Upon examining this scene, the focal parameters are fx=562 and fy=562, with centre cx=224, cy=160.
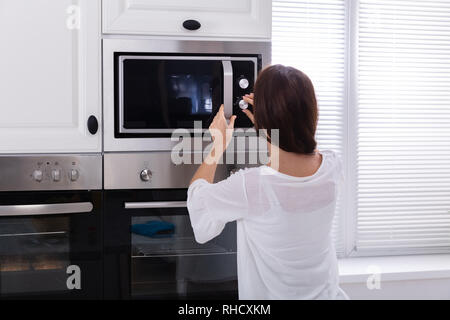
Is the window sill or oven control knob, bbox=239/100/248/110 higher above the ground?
oven control knob, bbox=239/100/248/110

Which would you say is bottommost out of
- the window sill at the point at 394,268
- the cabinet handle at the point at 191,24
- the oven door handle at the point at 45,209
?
the window sill at the point at 394,268

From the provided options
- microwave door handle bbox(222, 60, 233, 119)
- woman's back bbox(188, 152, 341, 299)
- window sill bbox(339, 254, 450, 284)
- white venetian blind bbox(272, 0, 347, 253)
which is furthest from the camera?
white venetian blind bbox(272, 0, 347, 253)

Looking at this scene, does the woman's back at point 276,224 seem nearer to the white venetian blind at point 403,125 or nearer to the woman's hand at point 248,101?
the woman's hand at point 248,101

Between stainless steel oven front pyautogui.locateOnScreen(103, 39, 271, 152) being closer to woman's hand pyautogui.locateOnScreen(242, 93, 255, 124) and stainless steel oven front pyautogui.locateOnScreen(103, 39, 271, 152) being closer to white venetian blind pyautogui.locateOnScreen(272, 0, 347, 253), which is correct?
woman's hand pyautogui.locateOnScreen(242, 93, 255, 124)

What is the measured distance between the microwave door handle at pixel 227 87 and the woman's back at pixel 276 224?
361mm

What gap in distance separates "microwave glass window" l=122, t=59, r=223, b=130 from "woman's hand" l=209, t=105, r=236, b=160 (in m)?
0.05

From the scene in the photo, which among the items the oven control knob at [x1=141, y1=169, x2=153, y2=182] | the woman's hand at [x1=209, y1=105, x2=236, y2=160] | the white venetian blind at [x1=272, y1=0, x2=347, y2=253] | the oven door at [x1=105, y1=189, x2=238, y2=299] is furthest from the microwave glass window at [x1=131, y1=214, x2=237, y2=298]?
the white venetian blind at [x1=272, y1=0, x2=347, y2=253]

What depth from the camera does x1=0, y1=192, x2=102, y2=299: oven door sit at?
1.71 metres

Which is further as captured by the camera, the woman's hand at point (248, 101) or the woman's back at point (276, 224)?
the woman's hand at point (248, 101)

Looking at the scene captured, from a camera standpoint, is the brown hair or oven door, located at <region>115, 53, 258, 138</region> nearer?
the brown hair

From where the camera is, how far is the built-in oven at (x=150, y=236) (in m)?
1.78

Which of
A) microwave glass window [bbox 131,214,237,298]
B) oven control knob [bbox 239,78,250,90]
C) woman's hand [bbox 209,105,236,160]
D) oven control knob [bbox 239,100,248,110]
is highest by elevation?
oven control knob [bbox 239,78,250,90]

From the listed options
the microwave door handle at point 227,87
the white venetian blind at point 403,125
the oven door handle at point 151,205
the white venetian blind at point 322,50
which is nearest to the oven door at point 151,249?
the oven door handle at point 151,205

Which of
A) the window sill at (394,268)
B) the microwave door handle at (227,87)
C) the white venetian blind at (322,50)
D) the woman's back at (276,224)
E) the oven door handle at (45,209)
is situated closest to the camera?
the woman's back at (276,224)
